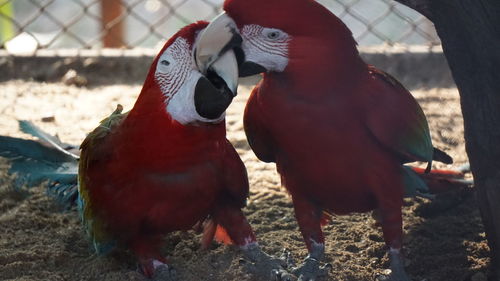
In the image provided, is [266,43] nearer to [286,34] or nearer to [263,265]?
[286,34]

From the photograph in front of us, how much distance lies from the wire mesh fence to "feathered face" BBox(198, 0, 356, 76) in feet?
7.35

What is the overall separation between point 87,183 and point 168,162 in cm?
26

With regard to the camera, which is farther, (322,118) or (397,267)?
(397,267)

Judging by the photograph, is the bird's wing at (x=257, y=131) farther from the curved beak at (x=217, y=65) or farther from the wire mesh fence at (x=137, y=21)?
the wire mesh fence at (x=137, y=21)

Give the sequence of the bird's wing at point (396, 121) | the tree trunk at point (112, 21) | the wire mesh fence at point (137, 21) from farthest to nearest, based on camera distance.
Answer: the tree trunk at point (112, 21), the wire mesh fence at point (137, 21), the bird's wing at point (396, 121)

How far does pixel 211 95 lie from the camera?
1.76m

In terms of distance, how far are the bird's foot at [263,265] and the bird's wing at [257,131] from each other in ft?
0.85

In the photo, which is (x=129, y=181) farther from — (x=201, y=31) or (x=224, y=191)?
(x=201, y=31)

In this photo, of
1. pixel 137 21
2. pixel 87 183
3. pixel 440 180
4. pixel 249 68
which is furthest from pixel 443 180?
pixel 137 21

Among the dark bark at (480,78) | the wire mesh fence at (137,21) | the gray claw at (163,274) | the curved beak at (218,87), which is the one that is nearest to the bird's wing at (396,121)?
the dark bark at (480,78)

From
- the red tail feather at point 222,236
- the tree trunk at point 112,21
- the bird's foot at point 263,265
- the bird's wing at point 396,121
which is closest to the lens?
the bird's wing at point 396,121

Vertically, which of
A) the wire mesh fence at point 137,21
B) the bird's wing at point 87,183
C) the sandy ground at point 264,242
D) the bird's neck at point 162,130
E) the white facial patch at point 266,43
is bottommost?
the wire mesh fence at point 137,21

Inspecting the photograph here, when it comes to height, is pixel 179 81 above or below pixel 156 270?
above

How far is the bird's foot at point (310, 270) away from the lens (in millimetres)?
2033
